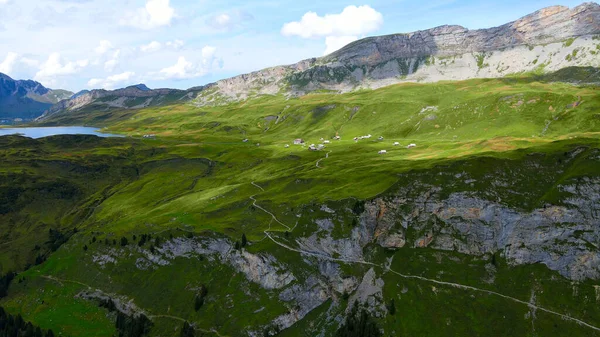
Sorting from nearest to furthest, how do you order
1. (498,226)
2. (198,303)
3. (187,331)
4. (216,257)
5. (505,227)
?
(187,331)
(198,303)
(505,227)
(498,226)
(216,257)

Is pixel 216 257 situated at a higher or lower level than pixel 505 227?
lower

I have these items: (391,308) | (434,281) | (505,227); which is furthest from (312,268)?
(505,227)

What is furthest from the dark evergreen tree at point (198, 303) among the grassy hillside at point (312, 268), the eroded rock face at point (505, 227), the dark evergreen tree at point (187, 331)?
the eroded rock face at point (505, 227)

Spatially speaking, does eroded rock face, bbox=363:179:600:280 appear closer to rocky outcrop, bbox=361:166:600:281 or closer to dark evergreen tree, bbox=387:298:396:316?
rocky outcrop, bbox=361:166:600:281

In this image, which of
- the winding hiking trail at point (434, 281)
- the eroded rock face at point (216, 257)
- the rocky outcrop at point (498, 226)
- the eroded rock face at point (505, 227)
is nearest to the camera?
the winding hiking trail at point (434, 281)

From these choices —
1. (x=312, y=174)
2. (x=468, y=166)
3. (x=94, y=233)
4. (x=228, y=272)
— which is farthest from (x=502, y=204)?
(x=94, y=233)

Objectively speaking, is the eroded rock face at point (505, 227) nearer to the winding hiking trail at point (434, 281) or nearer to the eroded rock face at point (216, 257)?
the winding hiking trail at point (434, 281)

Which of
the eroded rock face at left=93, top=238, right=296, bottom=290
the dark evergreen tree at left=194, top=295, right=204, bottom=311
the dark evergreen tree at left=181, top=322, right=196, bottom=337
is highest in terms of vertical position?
the eroded rock face at left=93, top=238, right=296, bottom=290

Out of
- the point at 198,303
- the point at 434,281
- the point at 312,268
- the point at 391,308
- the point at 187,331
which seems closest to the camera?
the point at 391,308

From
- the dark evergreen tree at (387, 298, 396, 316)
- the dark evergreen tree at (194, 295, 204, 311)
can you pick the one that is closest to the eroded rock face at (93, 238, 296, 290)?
the dark evergreen tree at (194, 295, 204, 311)

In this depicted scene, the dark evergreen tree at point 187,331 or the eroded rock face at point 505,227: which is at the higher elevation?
the eroded rock face at point 505,227

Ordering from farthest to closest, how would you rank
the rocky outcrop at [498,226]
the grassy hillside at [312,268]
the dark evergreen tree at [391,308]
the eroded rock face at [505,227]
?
1. the rocky outcrop at [498,226]
2. the eroded rock face at [505,227]
3. the dark evergreen tree at [391,308]
4. the grassy hillside at [312,268]

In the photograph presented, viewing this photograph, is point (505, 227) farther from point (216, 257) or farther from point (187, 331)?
point (187, 331)
